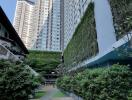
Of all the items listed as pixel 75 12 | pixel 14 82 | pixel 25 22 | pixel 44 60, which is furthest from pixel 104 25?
pixel 25 22

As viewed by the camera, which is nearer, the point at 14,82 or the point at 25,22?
the point at 14,82

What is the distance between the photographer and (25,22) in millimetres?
108688

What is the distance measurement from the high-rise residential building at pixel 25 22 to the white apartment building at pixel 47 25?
7156 millimetres

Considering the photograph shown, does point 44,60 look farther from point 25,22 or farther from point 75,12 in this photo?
point 25,22

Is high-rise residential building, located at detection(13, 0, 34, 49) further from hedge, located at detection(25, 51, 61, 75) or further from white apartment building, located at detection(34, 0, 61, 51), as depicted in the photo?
hedge, located at detection(25, 51, 61, 75)

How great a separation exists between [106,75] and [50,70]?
53868 millimetres

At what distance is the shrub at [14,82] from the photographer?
11562 mm

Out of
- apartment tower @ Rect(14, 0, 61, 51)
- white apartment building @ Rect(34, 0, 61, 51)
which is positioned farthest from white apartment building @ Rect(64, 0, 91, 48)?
white apartment building @ Rect(34, 0, 61, 51)

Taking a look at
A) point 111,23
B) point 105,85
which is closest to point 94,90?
point 105,85

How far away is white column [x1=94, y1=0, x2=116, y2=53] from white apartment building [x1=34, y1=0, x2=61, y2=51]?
6087cm

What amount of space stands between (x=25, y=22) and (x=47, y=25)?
20391 millimetres

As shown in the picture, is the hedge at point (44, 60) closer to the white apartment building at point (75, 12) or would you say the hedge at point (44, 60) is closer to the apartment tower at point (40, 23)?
the apartment tower at point (40, 23)

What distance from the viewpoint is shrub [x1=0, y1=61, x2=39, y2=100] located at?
37.9ft

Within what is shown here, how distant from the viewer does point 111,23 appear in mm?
22109
